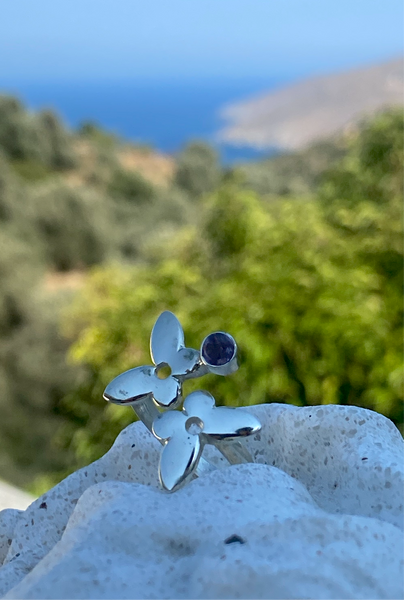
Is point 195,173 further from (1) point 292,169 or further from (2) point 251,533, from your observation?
(2) point 251,533

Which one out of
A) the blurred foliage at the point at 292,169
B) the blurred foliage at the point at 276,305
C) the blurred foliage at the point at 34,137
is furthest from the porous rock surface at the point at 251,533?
the blurred foliage at the point at 34,137

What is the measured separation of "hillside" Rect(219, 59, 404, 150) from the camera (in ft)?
19.6

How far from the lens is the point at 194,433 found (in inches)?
28.0

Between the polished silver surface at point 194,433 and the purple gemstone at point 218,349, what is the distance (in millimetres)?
59

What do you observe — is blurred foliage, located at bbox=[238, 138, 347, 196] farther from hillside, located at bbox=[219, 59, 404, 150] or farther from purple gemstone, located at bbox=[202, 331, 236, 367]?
purple gemstone, located at bbox=[202, 331, 236, 367]

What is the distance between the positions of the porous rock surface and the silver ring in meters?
0.04

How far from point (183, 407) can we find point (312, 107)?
22.7 ft

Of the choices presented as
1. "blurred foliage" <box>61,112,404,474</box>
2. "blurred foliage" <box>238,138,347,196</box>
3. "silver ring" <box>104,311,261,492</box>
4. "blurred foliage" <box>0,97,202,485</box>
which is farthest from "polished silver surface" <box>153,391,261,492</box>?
"blurred foliage" <box>238,138,347,196</box>

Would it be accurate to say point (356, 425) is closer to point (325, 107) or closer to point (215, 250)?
point (215, 250)

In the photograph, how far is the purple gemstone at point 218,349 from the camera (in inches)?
27.9

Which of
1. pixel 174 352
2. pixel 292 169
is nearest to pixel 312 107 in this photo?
pixel 292 169

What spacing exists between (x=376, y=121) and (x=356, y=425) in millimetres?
2448

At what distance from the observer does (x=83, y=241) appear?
667 centimetres

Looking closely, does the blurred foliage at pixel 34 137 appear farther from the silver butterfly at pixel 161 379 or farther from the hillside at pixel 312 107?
the silver butterfly at pixel 161 379
